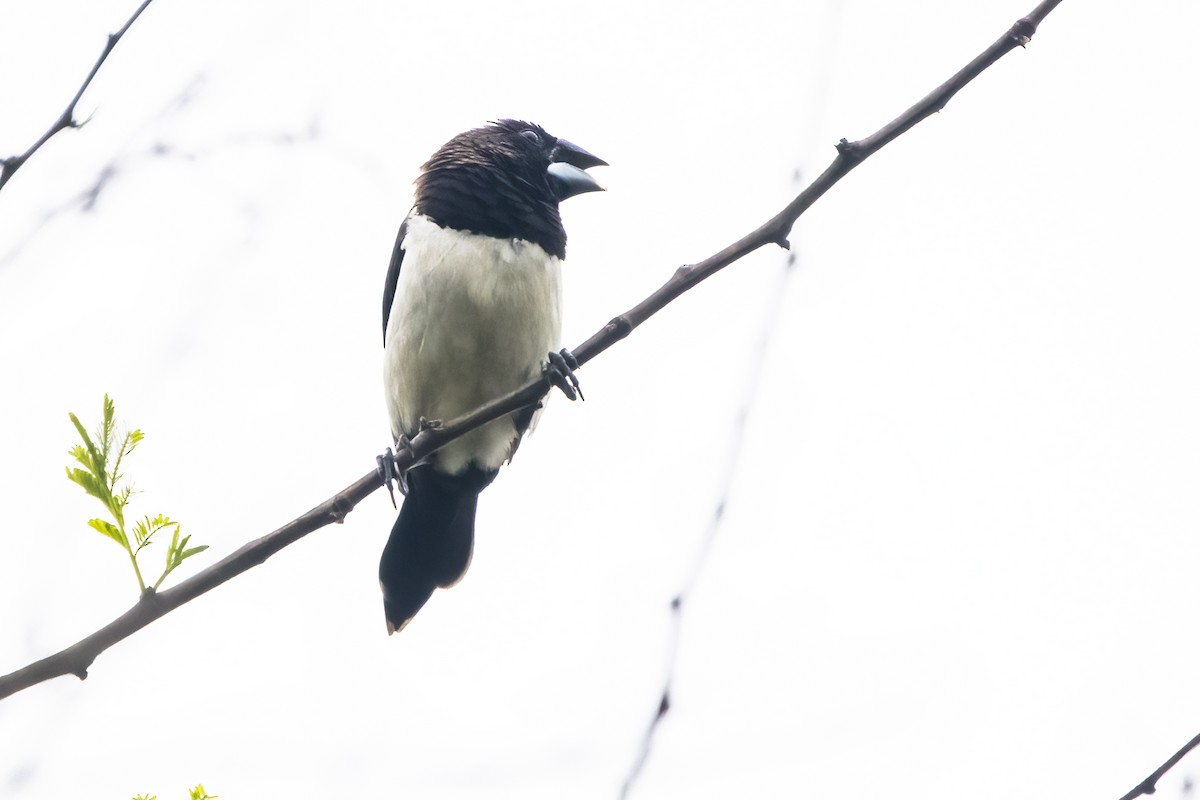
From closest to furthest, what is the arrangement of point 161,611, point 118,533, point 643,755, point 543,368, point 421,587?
point 161,611, point 643,755, point 118,533, point 543,368, point 421,587

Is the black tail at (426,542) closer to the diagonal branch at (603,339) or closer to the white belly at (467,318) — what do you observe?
the white belly at (467,318)

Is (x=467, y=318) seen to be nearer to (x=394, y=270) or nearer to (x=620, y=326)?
(x=394, y=270)

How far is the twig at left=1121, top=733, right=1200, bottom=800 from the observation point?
66.7 inches

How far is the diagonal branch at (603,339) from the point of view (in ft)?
5.63

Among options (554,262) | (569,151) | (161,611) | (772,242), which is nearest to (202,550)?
(161,611)

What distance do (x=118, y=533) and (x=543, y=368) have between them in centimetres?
218

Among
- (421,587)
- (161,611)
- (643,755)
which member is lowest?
(643,755)

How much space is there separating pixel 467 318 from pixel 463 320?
0.02 metres

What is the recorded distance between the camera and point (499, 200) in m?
4.38

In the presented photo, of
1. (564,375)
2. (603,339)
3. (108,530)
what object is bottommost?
(108,530)

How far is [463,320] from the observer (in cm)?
415

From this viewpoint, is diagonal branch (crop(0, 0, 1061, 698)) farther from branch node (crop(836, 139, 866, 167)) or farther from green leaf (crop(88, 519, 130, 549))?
green leaf (crop(88, 519, 130, 549))

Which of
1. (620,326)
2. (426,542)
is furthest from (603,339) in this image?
(426,542)

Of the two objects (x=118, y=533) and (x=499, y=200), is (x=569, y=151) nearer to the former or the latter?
(x=499, y=200)
